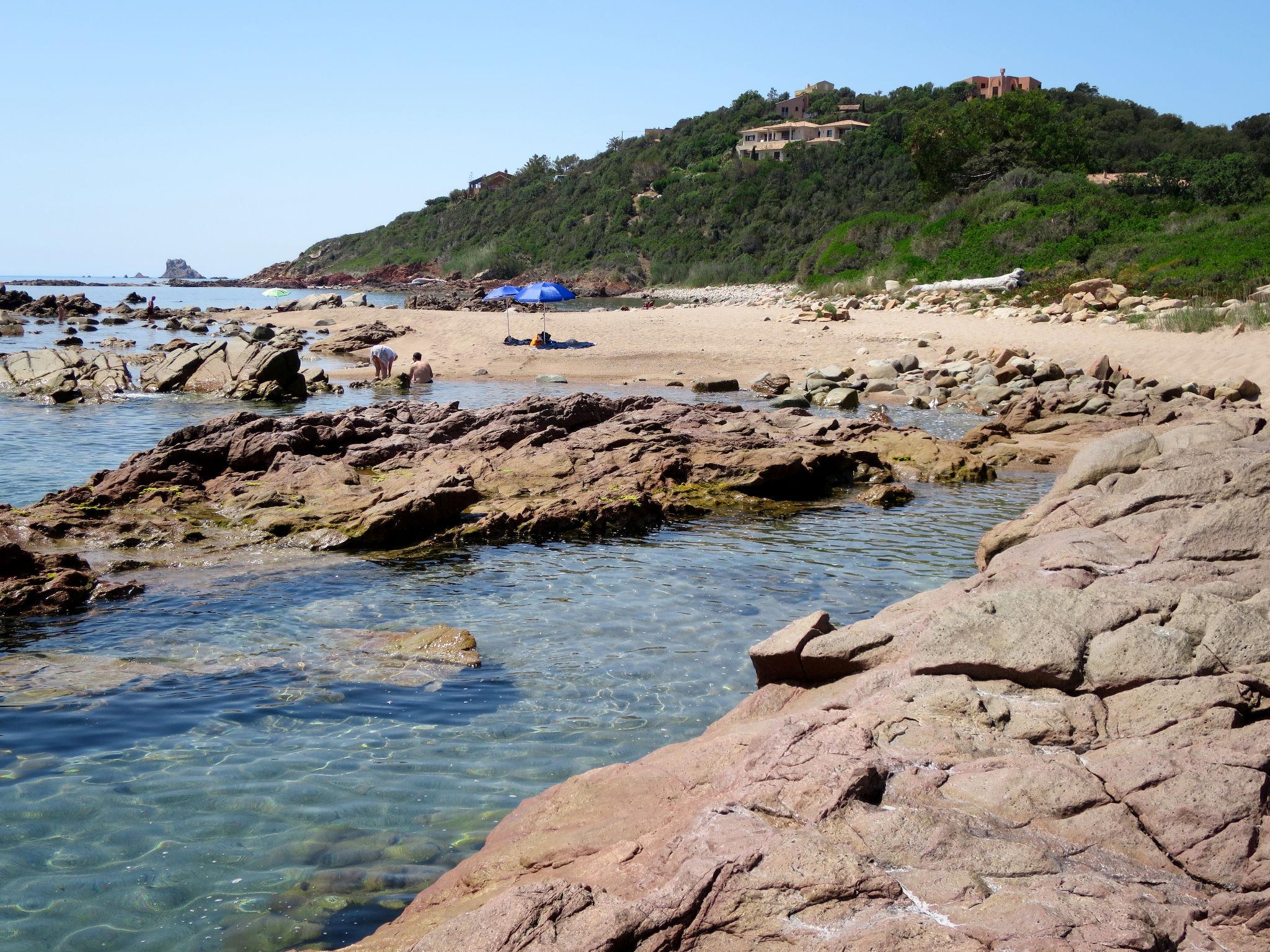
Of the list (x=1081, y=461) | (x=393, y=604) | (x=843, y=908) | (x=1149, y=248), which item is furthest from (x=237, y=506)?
(x=1149, y=248)

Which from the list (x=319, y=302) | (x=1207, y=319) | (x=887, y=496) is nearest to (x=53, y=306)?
(x=319, y=302)

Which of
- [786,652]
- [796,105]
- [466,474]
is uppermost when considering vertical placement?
[796,105]

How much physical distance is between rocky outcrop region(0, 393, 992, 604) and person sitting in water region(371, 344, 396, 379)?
11884mm

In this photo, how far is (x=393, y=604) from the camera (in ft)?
28.3

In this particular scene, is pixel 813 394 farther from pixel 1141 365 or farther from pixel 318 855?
pixel 318 855

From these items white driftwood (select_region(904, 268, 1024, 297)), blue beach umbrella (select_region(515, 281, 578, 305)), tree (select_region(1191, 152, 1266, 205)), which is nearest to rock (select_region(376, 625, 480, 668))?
blue beach umbrella (select_region(515, 281, 578, 305))

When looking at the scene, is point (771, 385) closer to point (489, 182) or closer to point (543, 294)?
point (543, 294)

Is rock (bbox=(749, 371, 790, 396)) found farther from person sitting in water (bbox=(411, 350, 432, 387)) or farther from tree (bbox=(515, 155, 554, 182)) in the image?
tree (bbox=(515, 155, 554, 182))

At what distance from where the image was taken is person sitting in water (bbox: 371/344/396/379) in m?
27.8

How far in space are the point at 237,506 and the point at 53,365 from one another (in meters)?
17.2

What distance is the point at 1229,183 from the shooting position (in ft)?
123

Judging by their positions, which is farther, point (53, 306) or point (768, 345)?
point (53, 306)

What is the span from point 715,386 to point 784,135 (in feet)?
240

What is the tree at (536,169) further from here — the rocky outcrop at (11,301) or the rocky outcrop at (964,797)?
the rocky outcrop at (964,797)
